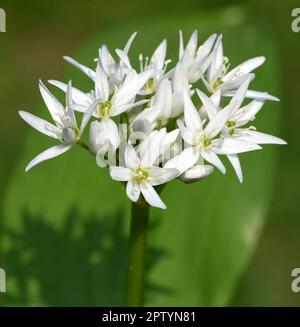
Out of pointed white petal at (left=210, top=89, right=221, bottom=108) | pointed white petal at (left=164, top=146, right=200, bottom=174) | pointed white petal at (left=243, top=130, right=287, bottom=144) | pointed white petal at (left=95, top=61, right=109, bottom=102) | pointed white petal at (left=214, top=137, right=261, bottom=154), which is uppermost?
pointed white petal at (left=95, top=61, right=109, bottom=102)

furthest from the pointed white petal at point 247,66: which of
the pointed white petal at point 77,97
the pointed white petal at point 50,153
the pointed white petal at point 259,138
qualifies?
the pointed white petal at point 50,153

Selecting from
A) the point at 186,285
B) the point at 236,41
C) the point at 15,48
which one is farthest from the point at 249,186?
the point at 15,48

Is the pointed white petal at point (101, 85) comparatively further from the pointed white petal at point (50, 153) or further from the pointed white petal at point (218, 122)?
the pointed white petal at point (218, 122)

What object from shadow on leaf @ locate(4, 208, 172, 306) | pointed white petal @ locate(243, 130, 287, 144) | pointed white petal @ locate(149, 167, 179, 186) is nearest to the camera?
pointed white petal @ locate(149, 167, 179, 186)

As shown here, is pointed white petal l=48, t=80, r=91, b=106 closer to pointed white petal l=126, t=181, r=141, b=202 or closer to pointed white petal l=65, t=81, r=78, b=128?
pointed white petal l=65, t=81, r=78, b=128

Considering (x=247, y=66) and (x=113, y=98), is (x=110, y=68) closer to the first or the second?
(x=113, y=98)

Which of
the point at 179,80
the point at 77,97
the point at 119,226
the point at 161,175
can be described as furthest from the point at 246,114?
the point at 119,226

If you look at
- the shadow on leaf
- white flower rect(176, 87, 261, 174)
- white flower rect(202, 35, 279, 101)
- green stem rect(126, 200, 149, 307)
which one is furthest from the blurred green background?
white flower rect(176, 87, 261, 174)
